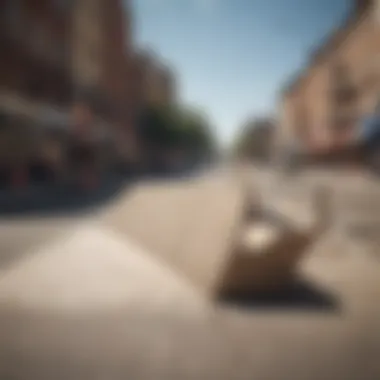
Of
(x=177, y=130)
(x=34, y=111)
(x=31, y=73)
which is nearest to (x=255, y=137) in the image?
(x=177, y=130)

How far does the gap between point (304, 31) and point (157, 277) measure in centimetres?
A: 90

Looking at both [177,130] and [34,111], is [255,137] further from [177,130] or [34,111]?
[34,111]

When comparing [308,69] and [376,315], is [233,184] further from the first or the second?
[376,315]

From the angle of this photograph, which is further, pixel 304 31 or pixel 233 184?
pixel 233 184

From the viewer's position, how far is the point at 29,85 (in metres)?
1.50

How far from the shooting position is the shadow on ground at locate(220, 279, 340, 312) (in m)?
1.48

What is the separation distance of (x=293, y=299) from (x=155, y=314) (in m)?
0.46

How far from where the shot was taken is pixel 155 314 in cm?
141

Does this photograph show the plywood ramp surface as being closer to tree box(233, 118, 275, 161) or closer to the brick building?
tree box(233, 118, 275, 161)

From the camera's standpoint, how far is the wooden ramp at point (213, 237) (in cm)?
153

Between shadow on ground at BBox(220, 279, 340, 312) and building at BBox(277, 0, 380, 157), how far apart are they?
1.49ft

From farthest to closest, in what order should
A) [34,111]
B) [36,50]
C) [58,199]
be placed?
[36,50] → [58,199] → [34,111]

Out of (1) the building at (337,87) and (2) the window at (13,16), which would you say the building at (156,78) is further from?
(2) the window at (13,16)

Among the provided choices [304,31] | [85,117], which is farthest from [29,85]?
[304,31]
